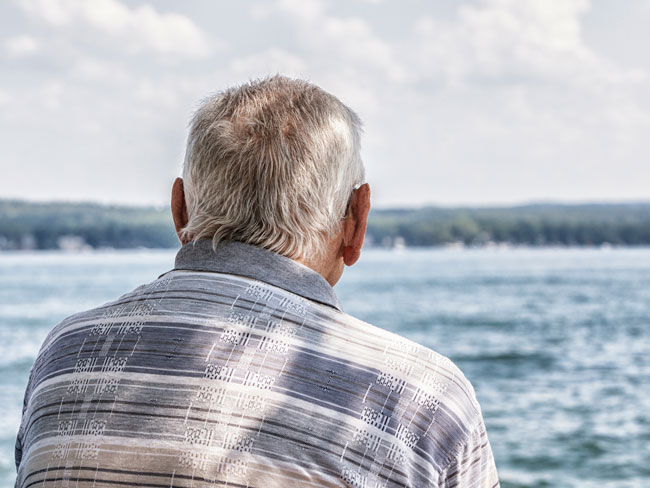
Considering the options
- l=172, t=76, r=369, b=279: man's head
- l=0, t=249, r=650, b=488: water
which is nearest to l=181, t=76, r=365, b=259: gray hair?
l=172, t=76, r=369, b=279: man's head

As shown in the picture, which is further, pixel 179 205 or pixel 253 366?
pixel 179 205

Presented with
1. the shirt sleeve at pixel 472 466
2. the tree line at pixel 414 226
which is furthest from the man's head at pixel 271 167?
the tree line at pixel 414 226

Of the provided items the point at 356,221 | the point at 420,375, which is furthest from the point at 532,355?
the point at 420,375

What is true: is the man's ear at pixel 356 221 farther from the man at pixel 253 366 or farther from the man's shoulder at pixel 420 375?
the man's shoulder at pixel 420 375

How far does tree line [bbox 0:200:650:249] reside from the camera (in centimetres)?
6706

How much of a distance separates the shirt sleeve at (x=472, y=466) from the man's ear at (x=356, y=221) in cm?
36

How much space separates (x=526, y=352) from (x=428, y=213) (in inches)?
2219

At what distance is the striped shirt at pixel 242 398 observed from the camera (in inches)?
41.9

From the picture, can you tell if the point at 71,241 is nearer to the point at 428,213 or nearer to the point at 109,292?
the point at 428,213

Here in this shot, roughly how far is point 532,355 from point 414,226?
6430 cm

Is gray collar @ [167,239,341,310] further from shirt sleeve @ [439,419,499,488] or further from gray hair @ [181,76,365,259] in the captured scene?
shirt sleeve @ [439,419,499,488]

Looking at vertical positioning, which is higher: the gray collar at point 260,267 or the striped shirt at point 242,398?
the gray collar at point 260,267

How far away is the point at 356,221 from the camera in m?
1.36

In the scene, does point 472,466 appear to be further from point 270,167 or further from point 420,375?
point 270,167
